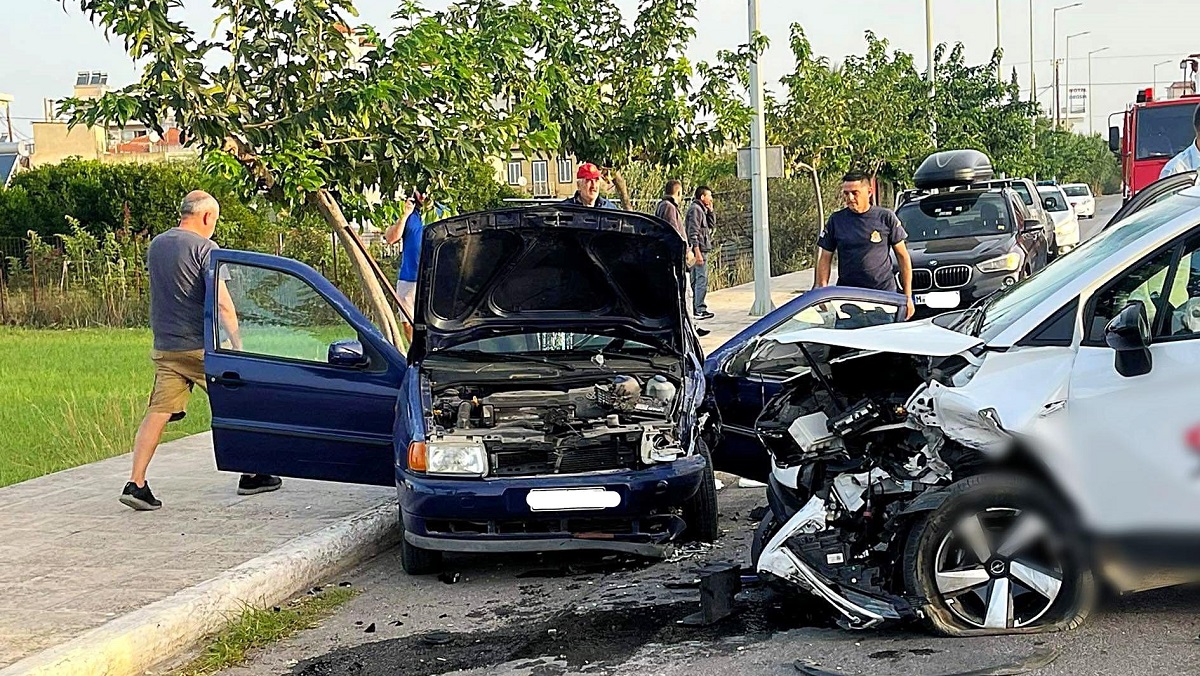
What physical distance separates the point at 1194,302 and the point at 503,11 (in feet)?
27.1

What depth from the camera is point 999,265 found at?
15.5 metres

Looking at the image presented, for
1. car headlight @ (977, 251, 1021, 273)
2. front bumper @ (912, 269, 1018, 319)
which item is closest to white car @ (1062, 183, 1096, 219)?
car headlight @ (977, 251, 1021, 273)

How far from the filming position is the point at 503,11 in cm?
1200

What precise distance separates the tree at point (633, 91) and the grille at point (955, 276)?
118 inches

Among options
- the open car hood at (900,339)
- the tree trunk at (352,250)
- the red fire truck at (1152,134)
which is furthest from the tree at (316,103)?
the red fire truck at (1152,134)

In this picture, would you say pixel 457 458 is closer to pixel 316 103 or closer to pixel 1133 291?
pixel 1133 291

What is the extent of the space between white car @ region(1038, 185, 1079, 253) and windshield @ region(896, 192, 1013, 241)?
7.31 meters

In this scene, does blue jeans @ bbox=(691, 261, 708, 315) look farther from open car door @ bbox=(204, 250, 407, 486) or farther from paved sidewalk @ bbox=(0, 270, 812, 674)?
open car door @ bbox=(204, 250, 407, 486)

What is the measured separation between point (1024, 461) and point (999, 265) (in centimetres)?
1128

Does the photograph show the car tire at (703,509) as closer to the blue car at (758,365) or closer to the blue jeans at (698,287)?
the blue car at (758,365)

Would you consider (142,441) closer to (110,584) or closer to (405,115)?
(110,584)

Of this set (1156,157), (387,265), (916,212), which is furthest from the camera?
(1156,157)

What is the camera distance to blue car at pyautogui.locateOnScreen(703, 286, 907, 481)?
7.16 meters

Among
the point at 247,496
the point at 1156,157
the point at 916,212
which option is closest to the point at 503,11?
the point at 247,496
